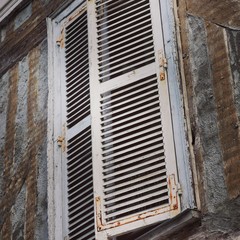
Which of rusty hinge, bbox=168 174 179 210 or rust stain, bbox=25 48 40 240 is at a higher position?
rust stain, bbox=25 48 40 240

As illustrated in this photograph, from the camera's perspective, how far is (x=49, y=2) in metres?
6.29

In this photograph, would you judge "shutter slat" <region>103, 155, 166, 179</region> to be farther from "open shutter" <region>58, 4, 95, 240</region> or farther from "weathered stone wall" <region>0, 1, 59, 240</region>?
"weathered stone wall" <region>0, 1, 59, 240</region>

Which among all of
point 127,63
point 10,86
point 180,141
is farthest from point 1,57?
point 180,141

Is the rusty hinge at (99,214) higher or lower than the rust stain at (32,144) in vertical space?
lower

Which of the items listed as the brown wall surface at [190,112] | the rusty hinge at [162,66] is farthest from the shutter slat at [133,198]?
the rusty hinge at [162,66]

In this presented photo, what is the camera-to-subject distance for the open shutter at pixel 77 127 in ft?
16.8

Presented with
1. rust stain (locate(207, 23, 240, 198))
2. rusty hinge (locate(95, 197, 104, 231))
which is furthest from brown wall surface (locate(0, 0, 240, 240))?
rusty hinge (locate(95, 197, 104, 231))

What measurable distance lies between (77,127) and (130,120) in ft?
1.63

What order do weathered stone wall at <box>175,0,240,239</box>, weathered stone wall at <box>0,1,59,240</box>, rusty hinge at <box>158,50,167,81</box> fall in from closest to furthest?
weathered stone wall at <box>175,0,240,239</box> → rusty hinge at <box>158,50,167,81</box> → weathered stone wall at <box>0,1,59,240</box>

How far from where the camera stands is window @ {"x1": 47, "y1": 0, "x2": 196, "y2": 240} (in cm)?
475

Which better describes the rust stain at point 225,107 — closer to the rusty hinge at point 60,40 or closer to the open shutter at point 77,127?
the open shutter at point 77,127

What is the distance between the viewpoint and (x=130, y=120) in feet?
16.5

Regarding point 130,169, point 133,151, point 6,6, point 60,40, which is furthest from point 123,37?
point 6,6

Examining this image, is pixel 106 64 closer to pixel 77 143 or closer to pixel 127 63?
pixel 127 63
